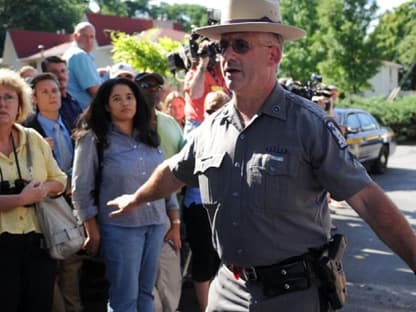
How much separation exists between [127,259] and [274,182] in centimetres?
186

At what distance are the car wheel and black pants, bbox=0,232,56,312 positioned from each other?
12163 millimetres

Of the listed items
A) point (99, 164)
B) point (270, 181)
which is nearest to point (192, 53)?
point (99, 164)

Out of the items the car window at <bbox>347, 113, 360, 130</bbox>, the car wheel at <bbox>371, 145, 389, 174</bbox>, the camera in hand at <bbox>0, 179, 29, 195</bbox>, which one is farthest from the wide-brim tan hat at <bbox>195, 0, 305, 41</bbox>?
the car wheel at <bbox>371, 145, 389, 174</bbox>

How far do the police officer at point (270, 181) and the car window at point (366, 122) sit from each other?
11965 mm

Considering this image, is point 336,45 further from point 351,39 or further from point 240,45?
point 240,45

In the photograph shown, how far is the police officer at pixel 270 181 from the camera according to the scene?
7.66ft

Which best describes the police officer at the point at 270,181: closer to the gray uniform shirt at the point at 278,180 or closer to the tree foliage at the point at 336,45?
the gray uniform shirt at the point at 278,180

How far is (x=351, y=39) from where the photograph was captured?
27531 millimetres

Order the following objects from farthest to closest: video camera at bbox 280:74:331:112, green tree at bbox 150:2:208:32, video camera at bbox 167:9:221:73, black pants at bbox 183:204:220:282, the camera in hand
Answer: green tree at bbox 150:2:208:32 → video camera at bbox 280:74:331:112 → video camera at bbox 167:9:221:73 → black pants at bbox 183:204:220:282 → the camera in hand

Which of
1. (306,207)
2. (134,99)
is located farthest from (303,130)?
(134,99)

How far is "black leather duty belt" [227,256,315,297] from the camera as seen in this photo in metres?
2.42

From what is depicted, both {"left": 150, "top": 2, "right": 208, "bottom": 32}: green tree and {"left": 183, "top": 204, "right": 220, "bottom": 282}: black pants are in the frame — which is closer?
{"left": 183, "top": 204, "right": 220, "bottom": 282}: black pants

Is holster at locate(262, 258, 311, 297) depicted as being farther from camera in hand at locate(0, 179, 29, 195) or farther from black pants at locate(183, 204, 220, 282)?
black pants at locate(183, 204, 220, 282)

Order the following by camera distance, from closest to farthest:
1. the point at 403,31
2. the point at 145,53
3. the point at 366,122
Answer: the point at 145,53 → the point at 366,122 → the point at 403,31
